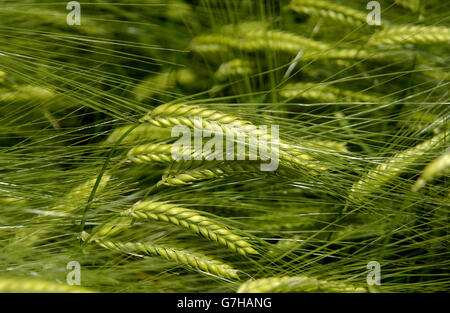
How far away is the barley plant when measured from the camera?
0.95m

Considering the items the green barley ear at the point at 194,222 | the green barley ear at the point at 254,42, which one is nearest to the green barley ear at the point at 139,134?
the green barley ear at the point at 194,222

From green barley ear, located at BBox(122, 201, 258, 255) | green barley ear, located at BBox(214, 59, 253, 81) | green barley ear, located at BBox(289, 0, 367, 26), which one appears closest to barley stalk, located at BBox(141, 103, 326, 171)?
green barley ear, located at BBox(122, 201, 258, 255)

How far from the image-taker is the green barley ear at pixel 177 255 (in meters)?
1.00

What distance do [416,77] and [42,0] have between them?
45.8 inches

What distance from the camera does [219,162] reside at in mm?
952

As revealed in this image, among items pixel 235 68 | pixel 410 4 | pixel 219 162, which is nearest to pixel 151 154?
pixel 219 162

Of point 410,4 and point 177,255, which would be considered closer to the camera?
point 177,255

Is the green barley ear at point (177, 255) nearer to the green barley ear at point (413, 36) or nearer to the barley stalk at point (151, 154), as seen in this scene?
the barley stalk at point (151, 154)

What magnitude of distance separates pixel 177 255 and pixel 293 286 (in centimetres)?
29

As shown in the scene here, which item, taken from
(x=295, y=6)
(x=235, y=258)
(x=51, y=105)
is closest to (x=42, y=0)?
(x=51, y=105)

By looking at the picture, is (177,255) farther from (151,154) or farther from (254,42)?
(254,42)

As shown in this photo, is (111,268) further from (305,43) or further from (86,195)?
(305,43)

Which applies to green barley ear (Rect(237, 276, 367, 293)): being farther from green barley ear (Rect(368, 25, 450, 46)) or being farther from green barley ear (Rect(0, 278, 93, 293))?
green barley ear (Rect(368, 25, 450, 46))

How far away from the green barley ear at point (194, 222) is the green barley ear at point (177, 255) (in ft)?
0.27
